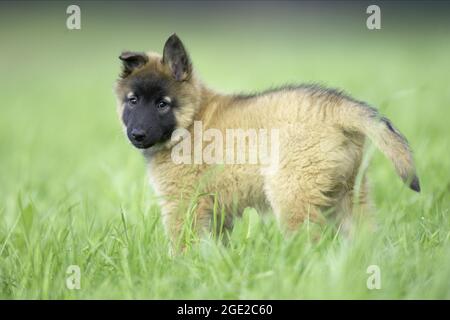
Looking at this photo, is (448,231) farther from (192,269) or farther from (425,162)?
(425,162)

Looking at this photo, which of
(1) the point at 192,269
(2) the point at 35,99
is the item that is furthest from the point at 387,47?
(1) the point at 192,269

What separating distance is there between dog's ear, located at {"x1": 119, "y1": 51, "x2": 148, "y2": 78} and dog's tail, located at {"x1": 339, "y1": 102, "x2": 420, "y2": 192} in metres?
1.46

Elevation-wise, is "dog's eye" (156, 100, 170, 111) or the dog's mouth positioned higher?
"dog's eye" (156, 100, 170, 111)

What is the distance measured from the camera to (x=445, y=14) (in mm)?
8945

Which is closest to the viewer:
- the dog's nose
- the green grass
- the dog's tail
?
the green grass

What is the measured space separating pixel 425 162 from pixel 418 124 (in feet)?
5.30

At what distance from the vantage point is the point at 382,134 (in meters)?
3.72

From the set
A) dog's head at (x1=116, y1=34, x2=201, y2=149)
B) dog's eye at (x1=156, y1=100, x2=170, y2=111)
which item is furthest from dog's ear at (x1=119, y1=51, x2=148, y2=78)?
dog's eye at (x1=156, y1=100, x2=170, y2=111)

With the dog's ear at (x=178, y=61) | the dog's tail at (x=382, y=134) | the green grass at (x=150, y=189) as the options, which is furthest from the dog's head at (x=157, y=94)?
the dog's tail at (x=382, y=134)

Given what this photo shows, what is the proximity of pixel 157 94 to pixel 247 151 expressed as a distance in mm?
777

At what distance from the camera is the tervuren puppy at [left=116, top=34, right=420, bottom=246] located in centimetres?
373

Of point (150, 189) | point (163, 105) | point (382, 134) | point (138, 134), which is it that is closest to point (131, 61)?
point (163, 105)

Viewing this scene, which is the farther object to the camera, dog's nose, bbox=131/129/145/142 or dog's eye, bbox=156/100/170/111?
dog's eye, bbox=156/100/170/111

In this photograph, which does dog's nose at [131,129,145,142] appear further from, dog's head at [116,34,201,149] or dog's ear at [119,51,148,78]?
dog's ear at [119,51,148,78]
